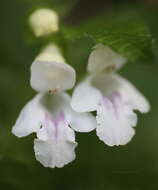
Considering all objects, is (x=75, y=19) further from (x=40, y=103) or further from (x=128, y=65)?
(x=40, y=103)

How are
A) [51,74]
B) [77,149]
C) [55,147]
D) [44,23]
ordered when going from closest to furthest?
[55,147] → [51,74] → [44,23] → [77,149]

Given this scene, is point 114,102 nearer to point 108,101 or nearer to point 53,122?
point 108,101

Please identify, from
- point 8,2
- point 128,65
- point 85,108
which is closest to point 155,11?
point 128,65

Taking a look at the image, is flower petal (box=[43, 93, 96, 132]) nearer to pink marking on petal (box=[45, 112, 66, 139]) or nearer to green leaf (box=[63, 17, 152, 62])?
pink marking on petal (box=[45, 112, 66, 139])

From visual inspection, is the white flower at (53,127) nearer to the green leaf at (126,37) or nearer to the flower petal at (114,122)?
the flower petal at (114,122)

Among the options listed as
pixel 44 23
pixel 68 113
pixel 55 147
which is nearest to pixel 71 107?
pixel 68 113

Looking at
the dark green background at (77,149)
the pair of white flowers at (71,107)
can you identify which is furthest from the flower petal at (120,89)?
the dark green background at (77,149)
